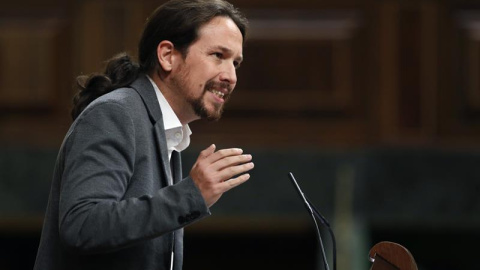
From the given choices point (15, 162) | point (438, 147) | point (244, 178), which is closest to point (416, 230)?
point (438, 147)

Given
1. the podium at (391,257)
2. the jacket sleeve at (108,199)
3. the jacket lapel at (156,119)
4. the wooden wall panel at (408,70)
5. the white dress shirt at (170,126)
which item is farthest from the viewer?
the wooden wall panel at (408,70)

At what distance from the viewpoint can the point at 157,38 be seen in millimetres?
3047

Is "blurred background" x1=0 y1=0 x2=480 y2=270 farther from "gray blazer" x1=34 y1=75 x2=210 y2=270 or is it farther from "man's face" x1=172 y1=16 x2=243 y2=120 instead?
"gray blazer" x1=34 y1=75 x2=210 y2=270

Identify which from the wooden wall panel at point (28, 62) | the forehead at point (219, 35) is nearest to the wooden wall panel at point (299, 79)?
the wooden wall panel at point (28, 62)

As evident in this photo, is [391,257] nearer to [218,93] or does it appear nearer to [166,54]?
[218,93]

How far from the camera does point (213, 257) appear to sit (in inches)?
262

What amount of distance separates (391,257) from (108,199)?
640mm

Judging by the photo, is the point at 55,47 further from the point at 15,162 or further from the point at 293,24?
the point at 293,24

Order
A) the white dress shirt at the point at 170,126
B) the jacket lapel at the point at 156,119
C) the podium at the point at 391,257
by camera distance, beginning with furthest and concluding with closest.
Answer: the white dress shirt at the point at 170,126 → the jacket lapel at the point at 156,119 → the podium at the point at 391,257

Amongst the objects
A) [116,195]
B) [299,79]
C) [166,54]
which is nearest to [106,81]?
[166,54]

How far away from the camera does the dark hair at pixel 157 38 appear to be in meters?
2.96

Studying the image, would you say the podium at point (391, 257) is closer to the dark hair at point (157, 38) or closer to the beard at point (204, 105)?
the beard at point (204, 105)

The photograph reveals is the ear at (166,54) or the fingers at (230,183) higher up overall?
the ear at (166,54)

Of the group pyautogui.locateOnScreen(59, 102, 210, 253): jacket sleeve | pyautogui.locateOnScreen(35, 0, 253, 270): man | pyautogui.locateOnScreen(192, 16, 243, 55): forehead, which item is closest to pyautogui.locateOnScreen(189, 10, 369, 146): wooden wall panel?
pyautogui.locateOnScreen(35, 0, 253, 270): man
